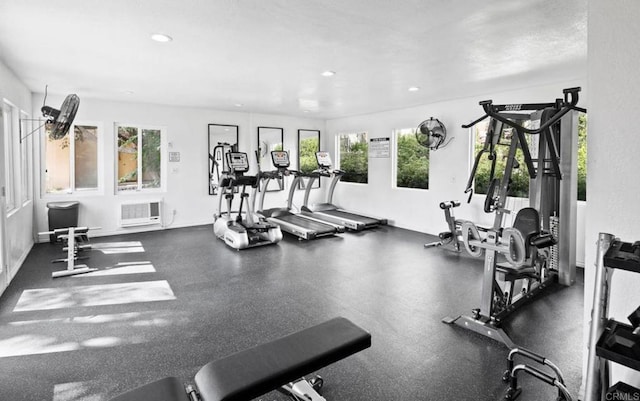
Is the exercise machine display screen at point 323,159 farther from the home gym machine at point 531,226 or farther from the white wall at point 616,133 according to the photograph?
the white wall at point 616,133

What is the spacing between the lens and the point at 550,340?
284cm

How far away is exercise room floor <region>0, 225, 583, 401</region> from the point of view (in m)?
2.30

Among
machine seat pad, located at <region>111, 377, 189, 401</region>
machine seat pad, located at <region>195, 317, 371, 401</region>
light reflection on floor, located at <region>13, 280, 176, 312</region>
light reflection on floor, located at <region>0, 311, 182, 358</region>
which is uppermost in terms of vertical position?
machine seat pad, located at <region>195, 317, 371, 401</region>

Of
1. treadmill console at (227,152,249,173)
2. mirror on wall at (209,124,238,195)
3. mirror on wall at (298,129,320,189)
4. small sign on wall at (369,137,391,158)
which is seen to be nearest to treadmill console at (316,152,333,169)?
small sign on wall at (369,137,391,158)

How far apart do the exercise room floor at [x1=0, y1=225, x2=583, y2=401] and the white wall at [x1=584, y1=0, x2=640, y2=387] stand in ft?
2.75

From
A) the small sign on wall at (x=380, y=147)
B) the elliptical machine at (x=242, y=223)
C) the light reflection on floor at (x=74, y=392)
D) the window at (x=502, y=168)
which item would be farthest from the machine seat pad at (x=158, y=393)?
the small sign on wall at (x=380, y=147)

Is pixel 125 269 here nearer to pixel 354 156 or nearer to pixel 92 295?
pixel 92 295

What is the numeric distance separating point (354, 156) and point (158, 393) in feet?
25.8

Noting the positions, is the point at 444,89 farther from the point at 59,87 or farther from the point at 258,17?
the point at 59,87

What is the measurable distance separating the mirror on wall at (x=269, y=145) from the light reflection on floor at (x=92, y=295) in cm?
468

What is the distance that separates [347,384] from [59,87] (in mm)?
5995

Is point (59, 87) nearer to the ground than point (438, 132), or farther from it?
farther from it

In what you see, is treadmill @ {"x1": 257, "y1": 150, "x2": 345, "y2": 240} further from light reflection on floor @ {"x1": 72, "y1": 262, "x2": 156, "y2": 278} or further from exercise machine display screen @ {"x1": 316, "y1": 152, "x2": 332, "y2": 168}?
light reflection on floor @ {"x1": 72, "y1": 262, "x2": 156, "y2": 278}

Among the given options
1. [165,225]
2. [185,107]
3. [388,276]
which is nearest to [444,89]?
[388,276]
